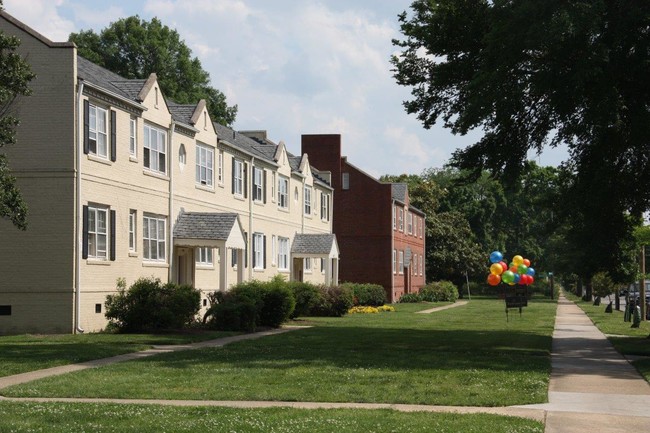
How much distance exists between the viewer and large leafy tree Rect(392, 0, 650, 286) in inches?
838

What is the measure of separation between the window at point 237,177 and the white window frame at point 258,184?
1.75 meters

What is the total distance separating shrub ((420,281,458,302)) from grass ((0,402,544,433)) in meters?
57.4

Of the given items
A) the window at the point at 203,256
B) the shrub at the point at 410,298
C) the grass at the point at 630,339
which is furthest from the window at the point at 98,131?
the shrub at the point at 410,298

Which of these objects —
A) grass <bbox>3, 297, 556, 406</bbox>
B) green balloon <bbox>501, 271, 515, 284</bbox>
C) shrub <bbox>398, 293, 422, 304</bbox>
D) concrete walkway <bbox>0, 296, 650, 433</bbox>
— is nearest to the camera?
concrete walkway <bbox>0, 296, 650, 433</bbox>

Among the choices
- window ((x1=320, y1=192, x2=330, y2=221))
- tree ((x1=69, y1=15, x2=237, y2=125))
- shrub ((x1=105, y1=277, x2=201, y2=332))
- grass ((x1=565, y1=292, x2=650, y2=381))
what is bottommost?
grass ((x1=565, y1=292, x2=650, y2=381))

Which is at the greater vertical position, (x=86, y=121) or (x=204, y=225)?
(x=86, y=121)

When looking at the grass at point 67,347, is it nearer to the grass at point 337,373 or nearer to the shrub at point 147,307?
the shrub at point 147,307

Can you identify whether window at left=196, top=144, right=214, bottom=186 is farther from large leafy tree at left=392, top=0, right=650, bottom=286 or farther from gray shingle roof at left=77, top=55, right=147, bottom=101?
large leafy tree at left=392, top=0, right=650, bottom=286

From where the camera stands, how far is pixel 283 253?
48.6 meters

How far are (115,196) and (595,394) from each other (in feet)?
60.3

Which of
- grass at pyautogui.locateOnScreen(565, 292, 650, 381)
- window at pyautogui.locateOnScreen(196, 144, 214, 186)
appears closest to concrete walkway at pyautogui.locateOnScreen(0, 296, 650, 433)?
grass at pyautogui.locateOnScreen(565, 292, 650, 381)

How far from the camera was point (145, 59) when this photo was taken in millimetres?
65562

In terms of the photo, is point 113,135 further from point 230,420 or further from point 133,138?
point 230,420

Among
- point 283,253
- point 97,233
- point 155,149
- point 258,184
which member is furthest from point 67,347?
point 283,253
